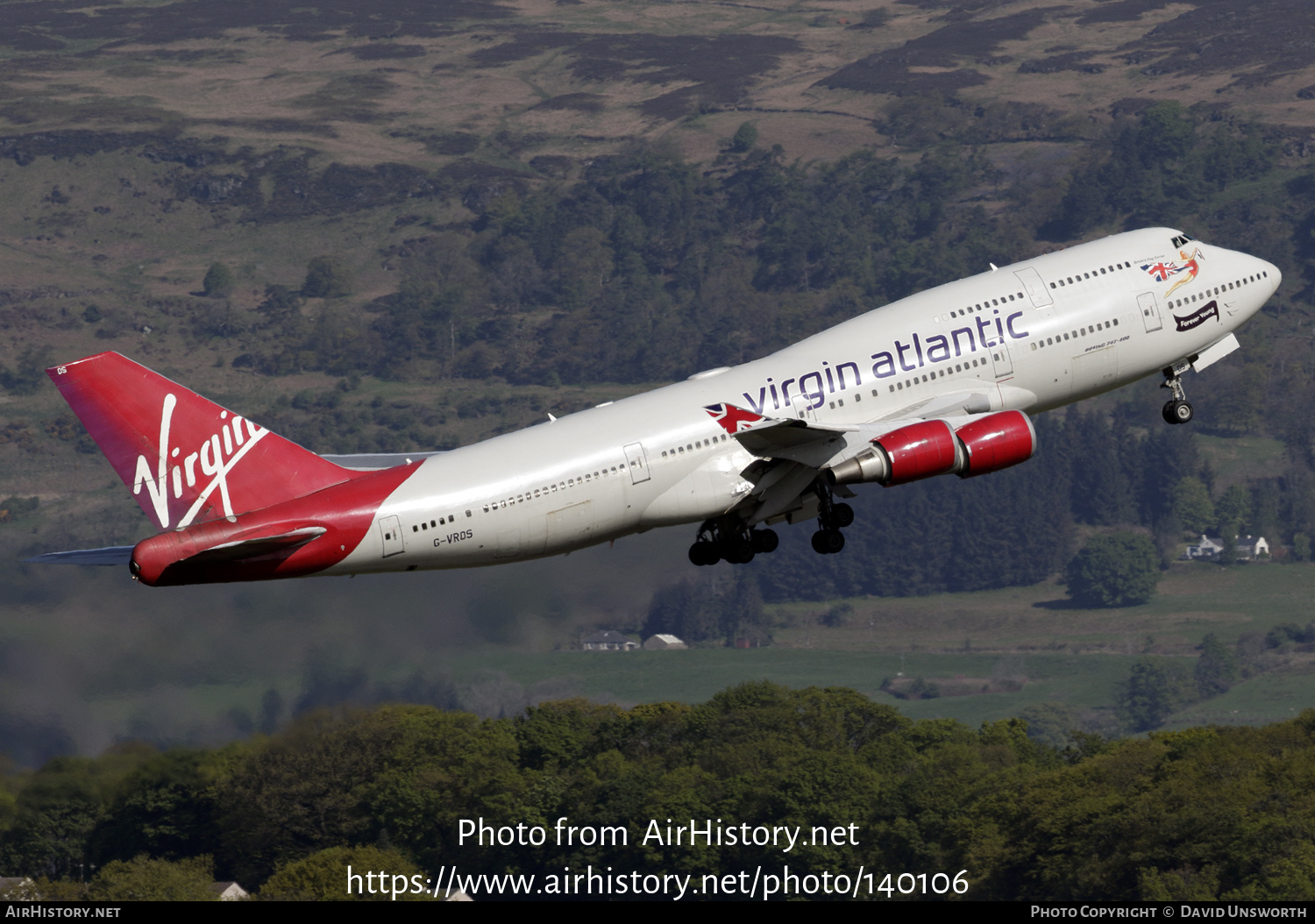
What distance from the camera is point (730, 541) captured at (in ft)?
209

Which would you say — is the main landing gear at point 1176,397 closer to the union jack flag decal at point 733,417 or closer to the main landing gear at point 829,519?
the main landing gear at point 829,519

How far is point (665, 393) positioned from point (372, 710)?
94.9 metres

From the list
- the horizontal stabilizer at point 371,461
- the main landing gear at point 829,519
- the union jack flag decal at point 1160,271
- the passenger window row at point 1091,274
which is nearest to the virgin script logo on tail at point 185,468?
the horizontal stabilizer at point 371,461

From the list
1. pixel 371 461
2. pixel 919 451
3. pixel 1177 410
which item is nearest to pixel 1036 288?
pixel 919 451

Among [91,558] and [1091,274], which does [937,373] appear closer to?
[1091,274]

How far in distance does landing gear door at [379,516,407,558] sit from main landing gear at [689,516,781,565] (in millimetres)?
10168

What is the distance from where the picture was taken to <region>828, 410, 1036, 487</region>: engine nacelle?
59812 mm

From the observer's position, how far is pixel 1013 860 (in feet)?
406

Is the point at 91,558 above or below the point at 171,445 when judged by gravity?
below

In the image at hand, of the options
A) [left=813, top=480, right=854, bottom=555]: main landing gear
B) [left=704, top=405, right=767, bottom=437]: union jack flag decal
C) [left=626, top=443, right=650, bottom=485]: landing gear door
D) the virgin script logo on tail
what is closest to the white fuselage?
[left=626, top=443, right=650, bottom=485]: landing gear door

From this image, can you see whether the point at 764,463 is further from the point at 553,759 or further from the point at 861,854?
the point at 553,759

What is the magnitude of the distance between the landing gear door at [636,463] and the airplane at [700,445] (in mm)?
36

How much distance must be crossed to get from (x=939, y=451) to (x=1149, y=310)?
10.9 m

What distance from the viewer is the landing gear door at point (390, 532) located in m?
57.6
